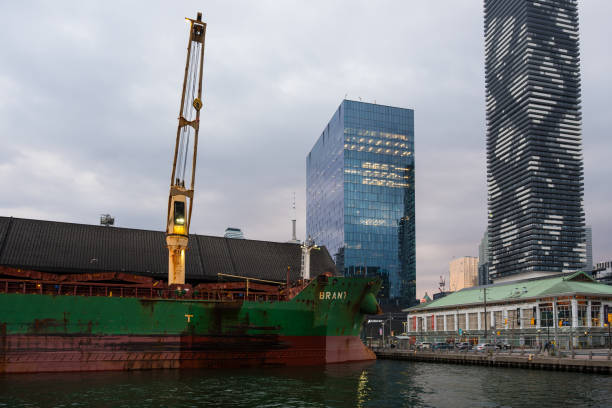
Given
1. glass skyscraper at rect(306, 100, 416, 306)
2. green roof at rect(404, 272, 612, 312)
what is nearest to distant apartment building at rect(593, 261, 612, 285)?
glass skyscraper at rect(306, 100, 416, 306)

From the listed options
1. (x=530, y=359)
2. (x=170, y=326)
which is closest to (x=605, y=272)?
(x=530, y=359)

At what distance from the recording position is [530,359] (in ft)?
161

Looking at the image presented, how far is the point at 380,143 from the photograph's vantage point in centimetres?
17162

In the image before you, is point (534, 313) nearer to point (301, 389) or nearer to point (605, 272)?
point (301, 389)

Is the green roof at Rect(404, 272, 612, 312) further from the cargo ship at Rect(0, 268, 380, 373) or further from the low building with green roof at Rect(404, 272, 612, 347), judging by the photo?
the cargo ship at Rect(0, 268, 380, 373)

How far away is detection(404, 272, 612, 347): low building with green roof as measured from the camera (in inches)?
3442

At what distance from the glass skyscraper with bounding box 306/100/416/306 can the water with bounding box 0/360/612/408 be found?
11804 centimetres

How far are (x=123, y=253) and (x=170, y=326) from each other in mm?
21352

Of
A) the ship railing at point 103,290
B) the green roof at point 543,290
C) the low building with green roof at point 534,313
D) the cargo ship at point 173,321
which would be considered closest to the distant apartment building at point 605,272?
the low building with green roof at point 534,313

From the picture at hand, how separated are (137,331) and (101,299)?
4.18m

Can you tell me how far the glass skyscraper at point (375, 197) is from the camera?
164 m

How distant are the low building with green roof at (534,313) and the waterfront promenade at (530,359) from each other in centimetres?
1475

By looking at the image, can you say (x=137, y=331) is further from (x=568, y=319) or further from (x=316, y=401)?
(x=568, y=319)

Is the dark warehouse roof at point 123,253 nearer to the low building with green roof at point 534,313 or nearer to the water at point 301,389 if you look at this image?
the water at point 301,389
